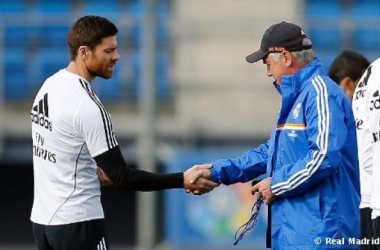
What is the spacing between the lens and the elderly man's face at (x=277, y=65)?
579cm

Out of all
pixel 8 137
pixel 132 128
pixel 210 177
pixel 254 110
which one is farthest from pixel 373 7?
pixel 210 177

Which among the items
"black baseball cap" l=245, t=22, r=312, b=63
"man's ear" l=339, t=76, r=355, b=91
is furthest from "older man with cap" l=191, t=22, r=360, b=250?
"man's ear" l=339, t=76, r=355, b=91

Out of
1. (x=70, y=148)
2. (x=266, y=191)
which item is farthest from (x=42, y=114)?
(x=266, y=191)

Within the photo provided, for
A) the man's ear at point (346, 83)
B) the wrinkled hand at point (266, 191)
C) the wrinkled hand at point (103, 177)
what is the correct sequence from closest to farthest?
the wrinkled hand at point (266, 191), the wrinkled hand at point (103, 177), the man's ear at point (346, 83)

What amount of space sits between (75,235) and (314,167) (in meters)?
1.30

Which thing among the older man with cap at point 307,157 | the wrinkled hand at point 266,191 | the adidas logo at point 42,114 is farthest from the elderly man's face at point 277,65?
the adidas logo at point 42,114

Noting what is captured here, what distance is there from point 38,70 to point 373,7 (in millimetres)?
4804

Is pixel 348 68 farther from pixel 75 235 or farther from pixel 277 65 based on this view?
pixel 75 235

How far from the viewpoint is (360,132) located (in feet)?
20.7

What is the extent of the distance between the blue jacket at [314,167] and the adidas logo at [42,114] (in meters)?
1.18

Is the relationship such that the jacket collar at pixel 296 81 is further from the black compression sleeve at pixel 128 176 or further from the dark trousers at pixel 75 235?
the dark trousers at pixel 75 235

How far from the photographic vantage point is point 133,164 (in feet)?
50.4

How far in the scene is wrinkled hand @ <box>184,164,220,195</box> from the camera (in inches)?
247

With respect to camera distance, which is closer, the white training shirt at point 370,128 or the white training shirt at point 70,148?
the white training shirt at point 70,148
